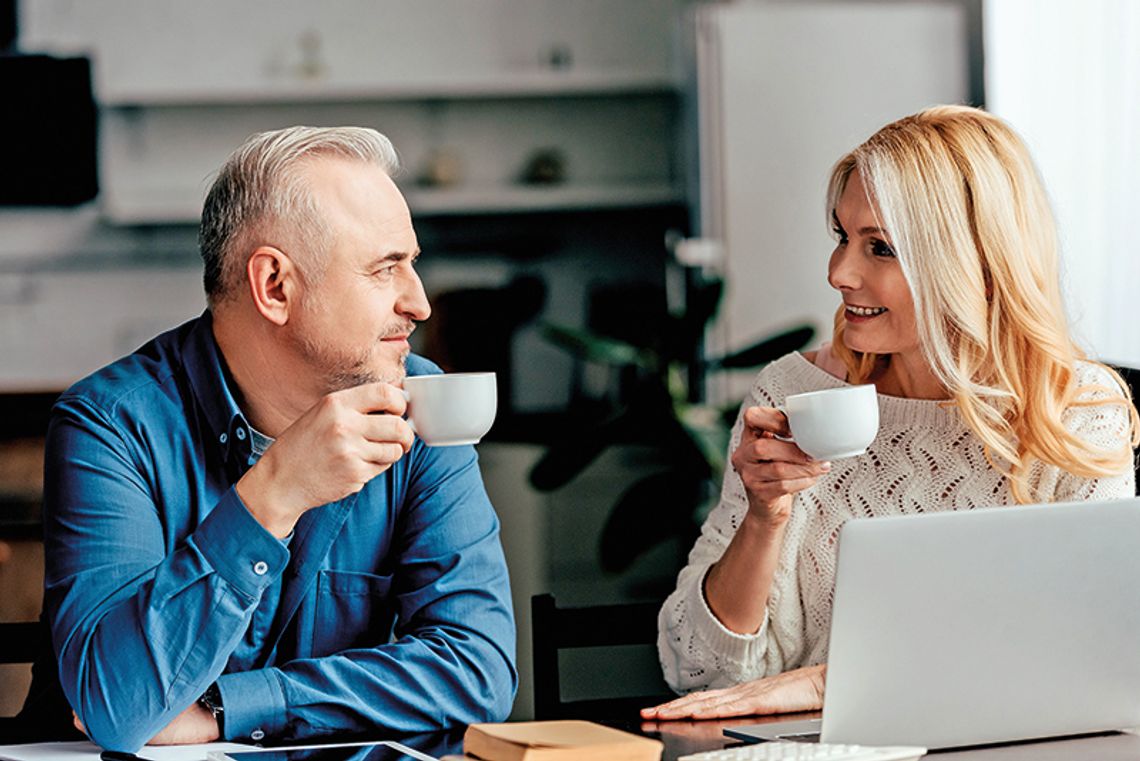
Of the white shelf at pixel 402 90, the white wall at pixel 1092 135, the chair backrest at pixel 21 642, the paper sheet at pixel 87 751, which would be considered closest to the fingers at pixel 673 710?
the paper sheet at pixel 87 751

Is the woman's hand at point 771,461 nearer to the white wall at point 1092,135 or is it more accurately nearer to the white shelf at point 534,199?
the white wall at point 1092,135

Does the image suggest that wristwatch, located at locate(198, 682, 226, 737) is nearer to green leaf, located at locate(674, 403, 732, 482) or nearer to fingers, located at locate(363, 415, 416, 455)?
fingers, located at locate(363, 415, 416, 455)

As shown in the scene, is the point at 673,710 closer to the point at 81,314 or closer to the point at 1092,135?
the point at 1092,135

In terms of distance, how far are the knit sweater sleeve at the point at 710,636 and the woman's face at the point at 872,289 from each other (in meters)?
0.18

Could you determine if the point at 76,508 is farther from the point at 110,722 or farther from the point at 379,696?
the point at 379,696

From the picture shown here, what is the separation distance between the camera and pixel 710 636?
1.72 m

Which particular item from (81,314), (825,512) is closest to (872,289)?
(825,512)

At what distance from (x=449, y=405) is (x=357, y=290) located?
337 millimetres

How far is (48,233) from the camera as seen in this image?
4871 millimetres

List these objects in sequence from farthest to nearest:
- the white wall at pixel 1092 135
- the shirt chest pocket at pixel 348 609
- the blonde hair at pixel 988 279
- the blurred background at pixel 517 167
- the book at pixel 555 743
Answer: the blurred background at pixel 517 167 → the white wall at pixel 1092 135 → the blonde hair at pixel 988 279 → the shirt chest pocket at pixel 348 609 → the book at pixel 555 743

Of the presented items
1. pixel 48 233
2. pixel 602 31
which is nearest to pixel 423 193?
pixel 602 31

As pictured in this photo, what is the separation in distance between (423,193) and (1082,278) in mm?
2384

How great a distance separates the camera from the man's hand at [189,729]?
1.36 metres

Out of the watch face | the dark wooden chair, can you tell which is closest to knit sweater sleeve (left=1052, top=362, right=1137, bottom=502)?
the watch face
